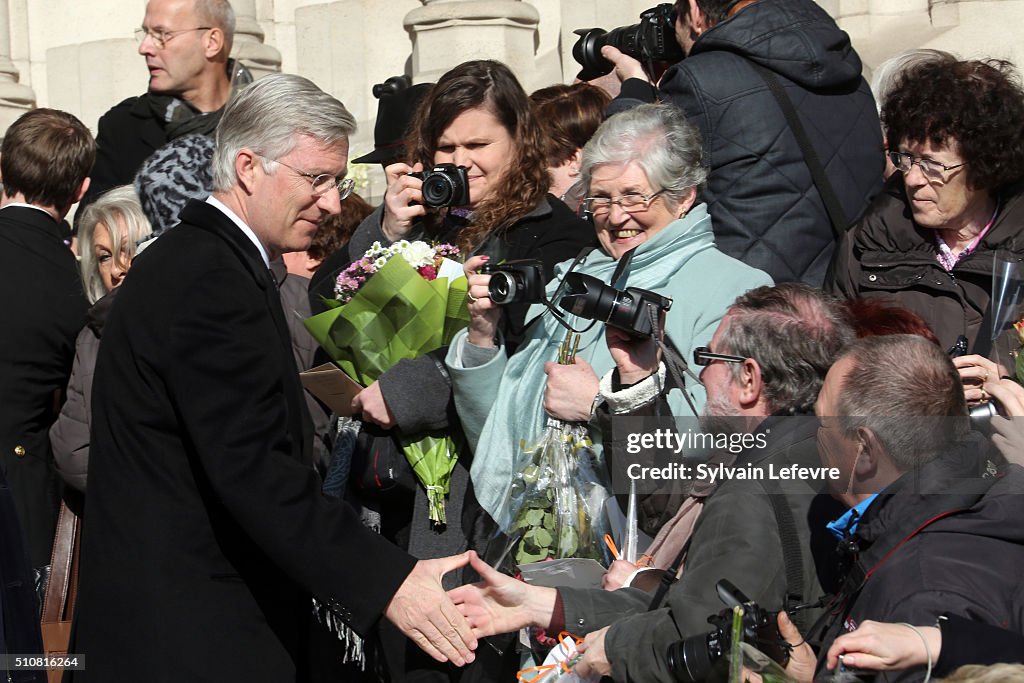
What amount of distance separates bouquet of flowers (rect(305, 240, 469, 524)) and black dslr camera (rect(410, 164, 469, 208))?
0.14 m

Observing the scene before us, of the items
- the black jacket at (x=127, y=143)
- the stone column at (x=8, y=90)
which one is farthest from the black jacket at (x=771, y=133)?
the stone column at (x=8, y=90)

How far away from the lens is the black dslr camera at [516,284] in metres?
3.63

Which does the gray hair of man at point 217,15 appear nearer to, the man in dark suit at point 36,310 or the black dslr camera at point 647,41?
the man in dark suit at point 36,310

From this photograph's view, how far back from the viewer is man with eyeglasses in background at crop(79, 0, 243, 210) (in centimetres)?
598

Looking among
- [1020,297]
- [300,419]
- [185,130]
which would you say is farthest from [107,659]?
[185,130]

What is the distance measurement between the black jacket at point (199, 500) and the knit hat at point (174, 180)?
4.51 ft

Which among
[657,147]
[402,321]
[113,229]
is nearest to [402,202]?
[402,321]

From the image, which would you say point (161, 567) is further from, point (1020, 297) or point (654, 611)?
point (1020, 297)

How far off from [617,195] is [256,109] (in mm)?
1045

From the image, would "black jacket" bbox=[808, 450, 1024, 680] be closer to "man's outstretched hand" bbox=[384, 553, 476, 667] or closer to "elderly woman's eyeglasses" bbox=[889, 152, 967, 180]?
"man's outstretched hand" bbox=[384, 553, 476, 667]

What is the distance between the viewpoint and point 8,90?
1011cm

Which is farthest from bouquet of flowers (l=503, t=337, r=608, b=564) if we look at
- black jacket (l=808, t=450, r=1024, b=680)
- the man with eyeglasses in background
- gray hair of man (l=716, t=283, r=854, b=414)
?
the man with eyeglasses in background

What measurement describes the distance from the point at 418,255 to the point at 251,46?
5.42m

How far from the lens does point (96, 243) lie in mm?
4812
